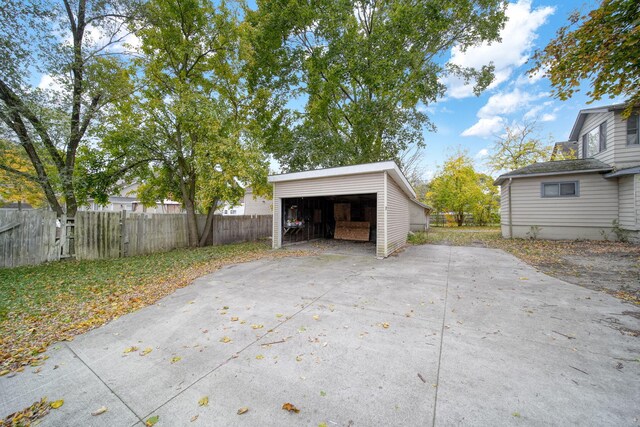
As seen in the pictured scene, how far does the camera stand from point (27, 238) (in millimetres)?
6445

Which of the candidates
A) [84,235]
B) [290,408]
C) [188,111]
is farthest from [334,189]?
[84,235]

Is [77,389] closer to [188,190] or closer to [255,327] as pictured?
[255,327]

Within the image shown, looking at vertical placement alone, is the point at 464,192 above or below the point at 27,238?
above

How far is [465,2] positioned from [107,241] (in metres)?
17.9

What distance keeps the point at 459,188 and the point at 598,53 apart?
19165mm

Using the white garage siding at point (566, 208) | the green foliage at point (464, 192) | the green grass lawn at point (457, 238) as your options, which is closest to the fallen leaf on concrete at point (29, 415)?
the green grass lawn at point (457, 238)

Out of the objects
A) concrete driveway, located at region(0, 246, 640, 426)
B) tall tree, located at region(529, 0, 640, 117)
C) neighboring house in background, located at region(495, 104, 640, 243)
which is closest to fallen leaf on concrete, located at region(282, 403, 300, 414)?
concrete driveway, located at region(0, 246, 640, 426)

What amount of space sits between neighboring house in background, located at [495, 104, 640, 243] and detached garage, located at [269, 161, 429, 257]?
6044 mm

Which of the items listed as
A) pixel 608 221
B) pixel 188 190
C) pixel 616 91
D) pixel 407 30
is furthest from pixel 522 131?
pixel 188 190

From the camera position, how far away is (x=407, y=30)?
11.5 metres

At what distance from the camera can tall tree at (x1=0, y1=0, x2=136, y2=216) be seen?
5.77m

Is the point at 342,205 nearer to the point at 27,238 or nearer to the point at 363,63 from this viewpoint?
the point at 363,63

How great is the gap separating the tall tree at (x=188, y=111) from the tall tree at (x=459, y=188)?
1858 centimetres

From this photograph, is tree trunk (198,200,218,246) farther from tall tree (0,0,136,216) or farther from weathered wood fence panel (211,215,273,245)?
tall tree (0,0,136,216)
